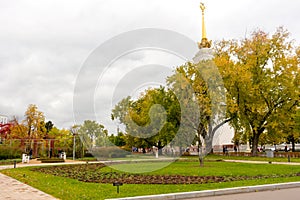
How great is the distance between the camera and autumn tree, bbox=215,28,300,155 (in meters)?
34.5

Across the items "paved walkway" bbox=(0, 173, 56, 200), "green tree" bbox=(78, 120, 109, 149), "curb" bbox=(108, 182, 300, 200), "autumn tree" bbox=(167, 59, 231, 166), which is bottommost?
"paved walkway" bbox=(0, 173, 56, 200)

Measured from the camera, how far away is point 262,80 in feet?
117

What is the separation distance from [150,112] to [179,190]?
24.0 meters

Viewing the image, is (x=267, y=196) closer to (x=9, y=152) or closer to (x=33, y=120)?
(x=9, y=152)


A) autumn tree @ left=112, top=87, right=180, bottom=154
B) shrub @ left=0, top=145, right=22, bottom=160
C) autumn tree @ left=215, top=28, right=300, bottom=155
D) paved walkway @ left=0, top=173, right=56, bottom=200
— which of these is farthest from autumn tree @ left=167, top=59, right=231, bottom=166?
shrub @ left=0, top=145, right=22, bottom=160

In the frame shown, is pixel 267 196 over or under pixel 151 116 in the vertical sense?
under

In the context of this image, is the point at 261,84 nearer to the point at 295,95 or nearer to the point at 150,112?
the point at 295,95

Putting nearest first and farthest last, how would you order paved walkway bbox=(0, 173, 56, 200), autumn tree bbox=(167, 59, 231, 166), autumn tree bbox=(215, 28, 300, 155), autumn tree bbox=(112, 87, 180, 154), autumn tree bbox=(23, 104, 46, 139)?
paved walkway bbox=(0, 173, 56, 200) < autumn tree bbox=(167, 59, 231, 166) < autumn tree bbox=(112, 87, 180, 154) < autumn tree bbox=(215, 28, 300, 155) < autumn tree bbox=(23, 104, 46, 139)

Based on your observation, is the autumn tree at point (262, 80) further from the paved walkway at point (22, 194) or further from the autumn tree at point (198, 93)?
the paved walkway at point (22, 194)

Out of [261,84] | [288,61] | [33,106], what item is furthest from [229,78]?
[33,106]

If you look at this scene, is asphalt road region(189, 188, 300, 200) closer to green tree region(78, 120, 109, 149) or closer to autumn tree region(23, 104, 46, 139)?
green tree region(78, 120, 109, 149)

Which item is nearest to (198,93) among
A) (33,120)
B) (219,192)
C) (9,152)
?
(219,192)

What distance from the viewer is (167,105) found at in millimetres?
28031

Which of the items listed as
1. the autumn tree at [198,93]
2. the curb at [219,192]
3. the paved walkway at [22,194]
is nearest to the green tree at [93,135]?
the autumn tree at [198,93]
